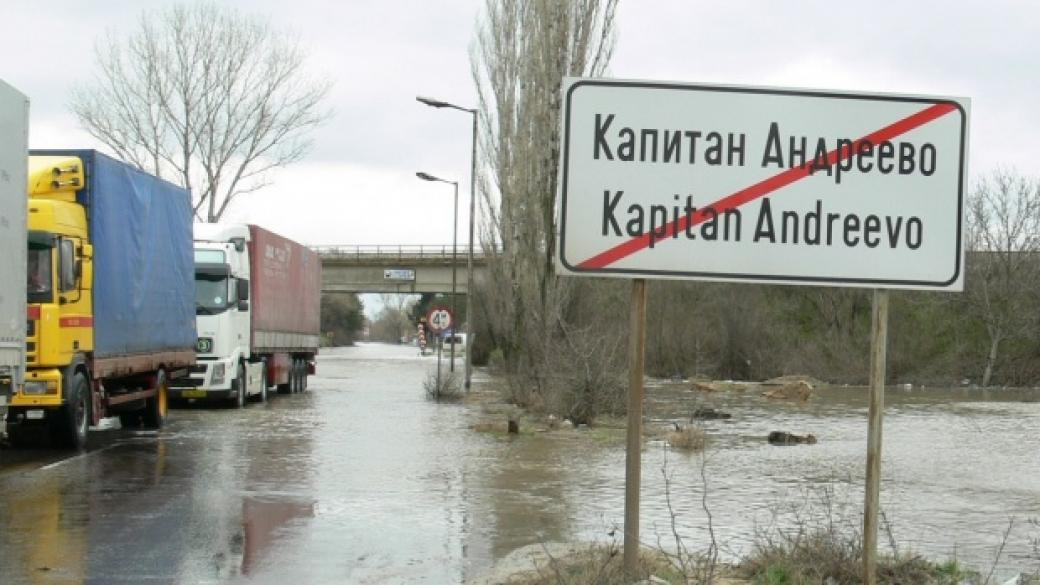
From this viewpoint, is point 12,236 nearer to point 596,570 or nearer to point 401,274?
point 596,570

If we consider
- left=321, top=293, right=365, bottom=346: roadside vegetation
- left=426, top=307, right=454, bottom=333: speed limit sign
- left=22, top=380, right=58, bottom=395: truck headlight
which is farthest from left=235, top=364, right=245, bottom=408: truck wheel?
left=321, top=293, right=365, bottom=346: roadside vegetation

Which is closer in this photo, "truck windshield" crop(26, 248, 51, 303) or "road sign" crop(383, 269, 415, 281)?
"truck windshield" crop(26, 248, 51, 303)

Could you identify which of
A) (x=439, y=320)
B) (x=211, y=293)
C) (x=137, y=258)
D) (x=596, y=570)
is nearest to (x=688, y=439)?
(x=137, y=258)

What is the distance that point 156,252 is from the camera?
63.1ft

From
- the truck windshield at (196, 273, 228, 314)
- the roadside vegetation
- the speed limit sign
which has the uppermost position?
the truck windshield at (196, 273, 228, 314)

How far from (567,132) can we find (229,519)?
586cm

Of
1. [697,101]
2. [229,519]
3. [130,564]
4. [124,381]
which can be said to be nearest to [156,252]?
[124,381]

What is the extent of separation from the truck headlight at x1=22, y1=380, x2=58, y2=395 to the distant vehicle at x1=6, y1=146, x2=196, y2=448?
12 millimetres

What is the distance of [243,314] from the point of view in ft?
85.8

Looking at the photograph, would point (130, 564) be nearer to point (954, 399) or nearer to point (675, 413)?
point (675, 413)

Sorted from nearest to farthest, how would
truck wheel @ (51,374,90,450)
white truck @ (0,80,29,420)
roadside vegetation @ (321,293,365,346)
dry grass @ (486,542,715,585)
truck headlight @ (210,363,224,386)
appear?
dry grass @ (486,542,715,585), white truck @ (0,80,29,420), truck wheel @ (51,374,90,450), truck headlight @ (210,363,224,386), roadside vegetation @ (321,293,365,346)

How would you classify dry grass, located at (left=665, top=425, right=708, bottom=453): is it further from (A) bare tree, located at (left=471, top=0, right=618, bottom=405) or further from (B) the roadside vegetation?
(B) the roadside vegetation

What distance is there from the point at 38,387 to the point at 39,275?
4.37 ft

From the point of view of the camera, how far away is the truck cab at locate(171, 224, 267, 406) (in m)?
24.6
